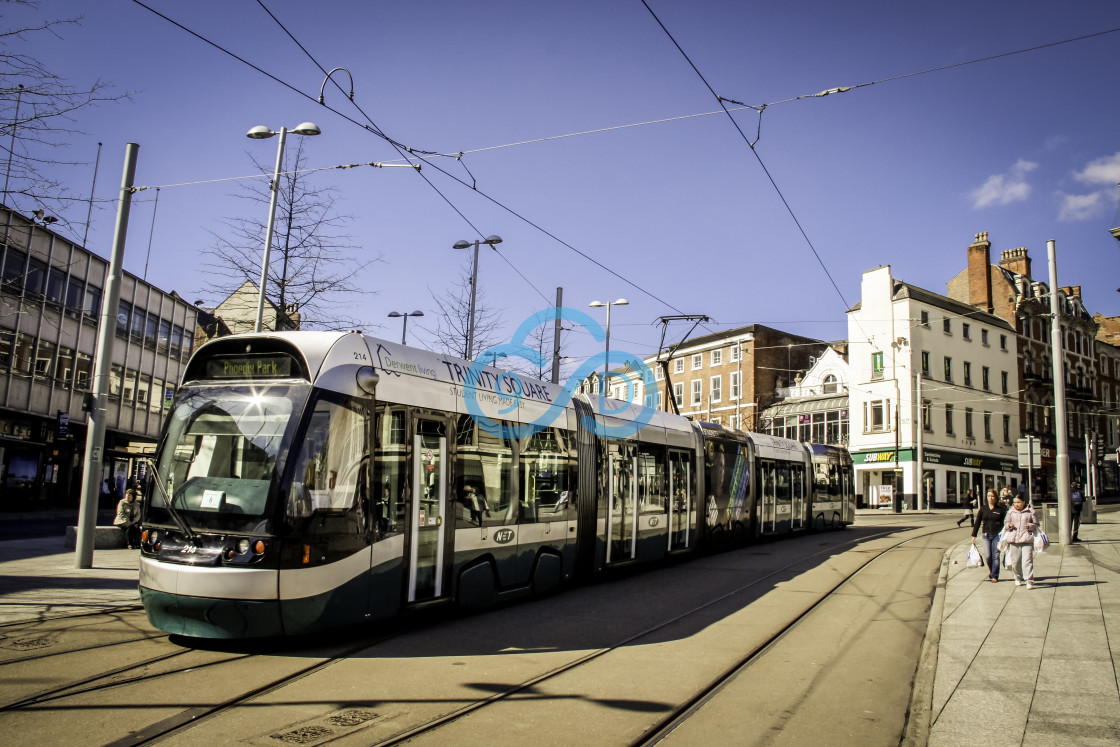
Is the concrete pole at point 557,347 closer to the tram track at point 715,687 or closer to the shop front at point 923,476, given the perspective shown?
the tram track at point 715,687

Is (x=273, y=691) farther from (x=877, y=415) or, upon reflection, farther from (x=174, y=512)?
(x=877, y=415)

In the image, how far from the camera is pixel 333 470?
757cm

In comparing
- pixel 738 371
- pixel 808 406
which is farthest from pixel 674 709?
pixel 738 371

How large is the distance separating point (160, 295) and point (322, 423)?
38452mm

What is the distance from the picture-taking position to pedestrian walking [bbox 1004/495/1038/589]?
1255 centimetres

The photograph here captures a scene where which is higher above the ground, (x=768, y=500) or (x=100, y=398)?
(x=100, y=398)

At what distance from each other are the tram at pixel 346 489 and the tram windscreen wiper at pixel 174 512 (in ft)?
0.04

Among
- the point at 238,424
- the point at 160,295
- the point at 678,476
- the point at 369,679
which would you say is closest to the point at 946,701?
the point at 369,679

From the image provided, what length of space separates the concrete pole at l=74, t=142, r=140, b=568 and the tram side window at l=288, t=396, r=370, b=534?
22.8 feet

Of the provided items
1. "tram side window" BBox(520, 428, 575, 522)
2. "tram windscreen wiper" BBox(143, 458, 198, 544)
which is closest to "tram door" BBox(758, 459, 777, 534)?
"tram side window" BBox(520, 428, 575, 522)

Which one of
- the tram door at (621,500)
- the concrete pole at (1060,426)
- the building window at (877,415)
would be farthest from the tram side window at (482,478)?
the building window at (877,415)

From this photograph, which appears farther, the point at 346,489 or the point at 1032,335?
the point at 1032,335

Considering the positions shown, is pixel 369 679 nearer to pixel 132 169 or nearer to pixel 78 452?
pixel 132 169

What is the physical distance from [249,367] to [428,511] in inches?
95.5
